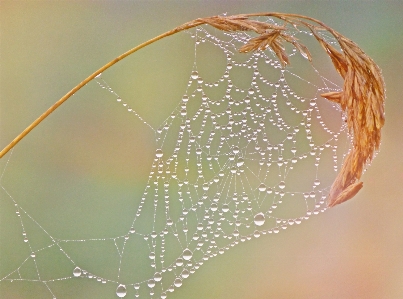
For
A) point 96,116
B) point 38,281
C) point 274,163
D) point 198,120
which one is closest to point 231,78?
point 198,120

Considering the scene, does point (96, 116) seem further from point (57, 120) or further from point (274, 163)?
point (274, 163)

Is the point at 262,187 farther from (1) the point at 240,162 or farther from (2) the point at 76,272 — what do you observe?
(2) the point at 76,272

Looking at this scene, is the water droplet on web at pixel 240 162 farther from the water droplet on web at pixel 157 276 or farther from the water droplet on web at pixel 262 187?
the water droplet on web at pixel 157 276

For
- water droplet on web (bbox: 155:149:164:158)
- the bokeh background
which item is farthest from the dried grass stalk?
the bokeh background

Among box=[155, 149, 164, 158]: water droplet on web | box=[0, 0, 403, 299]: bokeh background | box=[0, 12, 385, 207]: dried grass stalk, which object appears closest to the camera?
box=[0, 12, 385, 207]: dried grass stalk

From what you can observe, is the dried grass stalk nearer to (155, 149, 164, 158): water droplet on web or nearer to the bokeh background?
(155, 149, 164, 158): water droplet on web

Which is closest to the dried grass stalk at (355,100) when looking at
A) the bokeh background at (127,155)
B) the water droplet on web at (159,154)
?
the water droplet on web at (159,154)

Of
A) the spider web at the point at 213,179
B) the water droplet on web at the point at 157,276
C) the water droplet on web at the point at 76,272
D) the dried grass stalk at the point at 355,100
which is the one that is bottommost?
the water droplet on web at the point at 76,272
